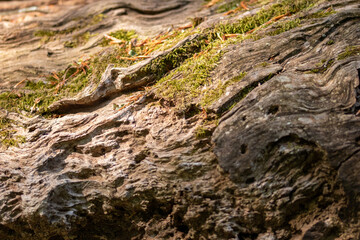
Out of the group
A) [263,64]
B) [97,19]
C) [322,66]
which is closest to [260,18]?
[263,64]

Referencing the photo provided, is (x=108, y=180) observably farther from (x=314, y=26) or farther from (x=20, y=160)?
(x=314, y=26)

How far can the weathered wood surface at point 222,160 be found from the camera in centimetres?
271

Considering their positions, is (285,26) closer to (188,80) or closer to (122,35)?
(188,80)

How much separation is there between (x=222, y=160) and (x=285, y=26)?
6.62 feet

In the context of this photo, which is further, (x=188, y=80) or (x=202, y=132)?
(x=188, y=80)

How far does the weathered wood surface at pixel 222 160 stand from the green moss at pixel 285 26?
0.35ft

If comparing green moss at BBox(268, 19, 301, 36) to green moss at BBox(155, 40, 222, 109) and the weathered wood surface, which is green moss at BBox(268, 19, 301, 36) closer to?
the weathered wood surface

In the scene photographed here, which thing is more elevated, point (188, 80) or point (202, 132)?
point (188, 80)

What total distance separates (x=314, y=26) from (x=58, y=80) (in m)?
3.64

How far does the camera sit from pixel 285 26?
376cm

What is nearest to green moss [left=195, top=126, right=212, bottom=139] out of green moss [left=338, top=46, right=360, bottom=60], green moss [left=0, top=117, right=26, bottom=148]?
green moss [left=338, top=46, right=360, bottom=60]

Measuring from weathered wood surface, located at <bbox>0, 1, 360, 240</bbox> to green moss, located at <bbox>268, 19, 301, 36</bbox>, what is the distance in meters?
0.11

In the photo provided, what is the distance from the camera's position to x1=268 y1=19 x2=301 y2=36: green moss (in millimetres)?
3719

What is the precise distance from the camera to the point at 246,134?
285 centimetres
